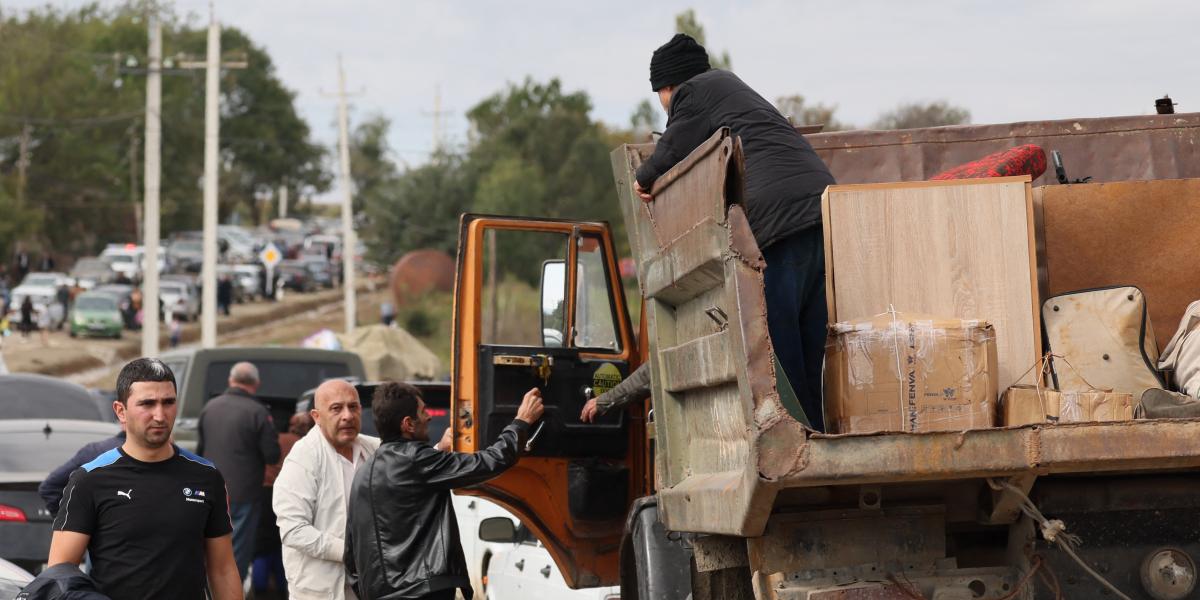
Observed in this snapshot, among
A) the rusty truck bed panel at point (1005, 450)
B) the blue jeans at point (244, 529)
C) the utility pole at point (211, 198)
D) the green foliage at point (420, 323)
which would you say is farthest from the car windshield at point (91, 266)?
the rusty truck bed panel at point (1005, 450)

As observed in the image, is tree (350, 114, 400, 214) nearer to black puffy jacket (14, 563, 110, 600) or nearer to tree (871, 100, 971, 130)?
tree (871, 100, 971, 130)

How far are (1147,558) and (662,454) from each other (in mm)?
1604

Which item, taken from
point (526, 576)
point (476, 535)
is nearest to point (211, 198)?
point (476, 535)

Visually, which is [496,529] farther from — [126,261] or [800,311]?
[126,261]

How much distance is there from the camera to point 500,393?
6.97m

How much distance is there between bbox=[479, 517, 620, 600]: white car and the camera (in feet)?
25.3

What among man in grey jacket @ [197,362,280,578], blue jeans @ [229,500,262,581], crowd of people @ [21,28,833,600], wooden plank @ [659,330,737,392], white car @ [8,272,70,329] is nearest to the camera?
wooden plank @ [659,330,737,392]

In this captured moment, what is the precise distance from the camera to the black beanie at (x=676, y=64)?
5.70 m

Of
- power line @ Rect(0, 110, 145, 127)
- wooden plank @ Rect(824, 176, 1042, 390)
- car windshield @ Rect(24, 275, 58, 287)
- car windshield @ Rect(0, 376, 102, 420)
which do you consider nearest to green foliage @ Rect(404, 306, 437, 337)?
car windshield @ Rect(24, 275, 58, 287)

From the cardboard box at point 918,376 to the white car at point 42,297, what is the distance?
44.9m

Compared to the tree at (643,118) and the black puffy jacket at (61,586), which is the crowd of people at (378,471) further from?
the tree at (643,118)

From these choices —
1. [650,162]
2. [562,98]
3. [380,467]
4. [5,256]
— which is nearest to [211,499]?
[380,467]

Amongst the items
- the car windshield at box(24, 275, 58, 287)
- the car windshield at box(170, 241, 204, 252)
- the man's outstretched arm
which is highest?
the car windshield at box(170, 241, 204, 252)

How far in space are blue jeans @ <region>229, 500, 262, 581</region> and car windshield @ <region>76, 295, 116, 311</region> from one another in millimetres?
40215
